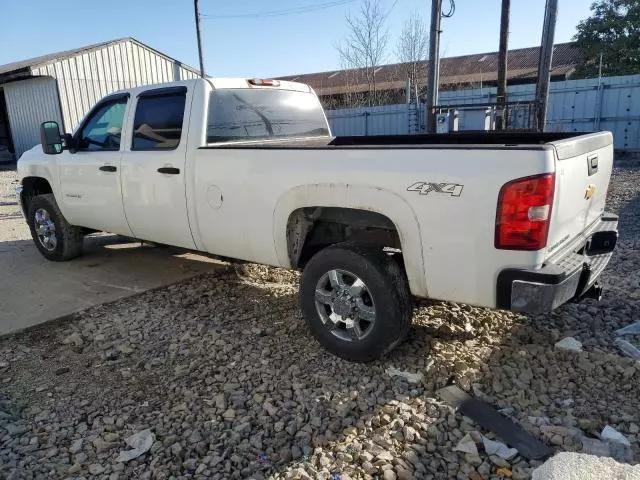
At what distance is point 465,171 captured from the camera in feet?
9.47

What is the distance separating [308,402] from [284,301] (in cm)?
169

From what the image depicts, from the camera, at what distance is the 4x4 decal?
9.59 ft

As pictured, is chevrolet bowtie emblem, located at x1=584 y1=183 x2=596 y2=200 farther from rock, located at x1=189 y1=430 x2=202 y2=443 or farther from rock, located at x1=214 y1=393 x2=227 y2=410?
rock, located at x1=189 y1=430 x2=202 y2=443

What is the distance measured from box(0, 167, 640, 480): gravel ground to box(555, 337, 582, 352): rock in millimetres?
65

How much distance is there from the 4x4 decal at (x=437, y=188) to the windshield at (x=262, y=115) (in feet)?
6.86

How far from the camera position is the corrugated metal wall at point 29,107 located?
19.3 m

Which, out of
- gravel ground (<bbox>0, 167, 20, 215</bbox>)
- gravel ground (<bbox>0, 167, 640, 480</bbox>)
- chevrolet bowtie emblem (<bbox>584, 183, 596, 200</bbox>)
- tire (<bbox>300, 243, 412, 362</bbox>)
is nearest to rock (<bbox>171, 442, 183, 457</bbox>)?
gravel ground (<bbox>0, 167, 640, 480</bbox>)

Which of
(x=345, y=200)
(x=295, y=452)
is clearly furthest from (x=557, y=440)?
(x=345, y=200)

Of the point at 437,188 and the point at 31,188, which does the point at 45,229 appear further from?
the point at 437,188

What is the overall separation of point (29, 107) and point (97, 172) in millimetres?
18054

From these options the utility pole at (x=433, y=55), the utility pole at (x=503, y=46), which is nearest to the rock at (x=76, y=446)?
the utility pole at (x=433, y=55)

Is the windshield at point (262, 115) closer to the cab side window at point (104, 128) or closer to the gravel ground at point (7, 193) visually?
the cab side window at point (104, 128)

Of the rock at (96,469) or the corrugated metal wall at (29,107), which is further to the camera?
the corrugated metal wall at (29,107)

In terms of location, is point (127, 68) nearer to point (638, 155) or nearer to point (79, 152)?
point (79, 152)
